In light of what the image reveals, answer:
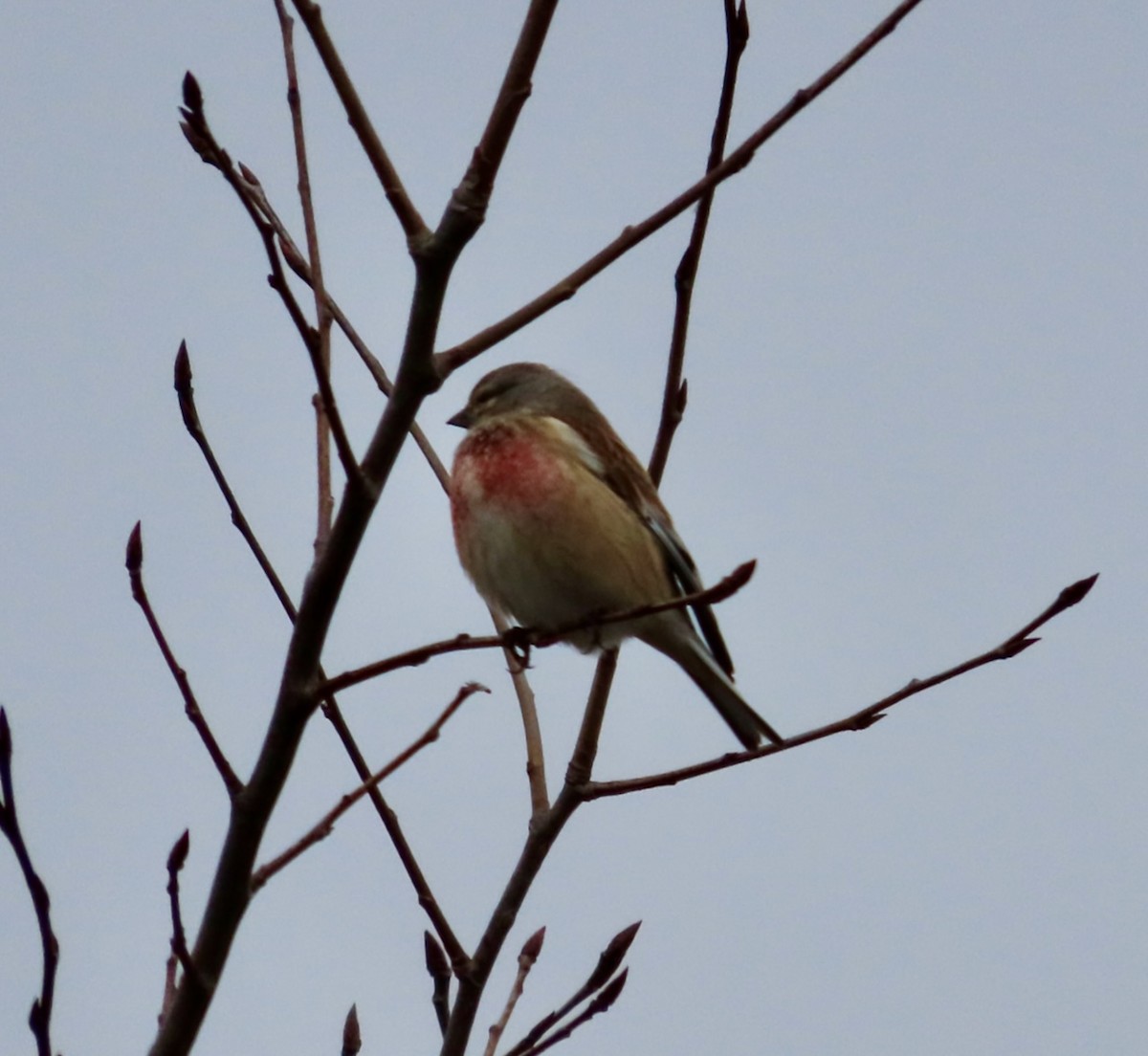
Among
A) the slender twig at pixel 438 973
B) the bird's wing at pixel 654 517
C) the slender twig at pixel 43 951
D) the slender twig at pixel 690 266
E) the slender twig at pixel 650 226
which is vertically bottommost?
the slender twig at pixel 43 951

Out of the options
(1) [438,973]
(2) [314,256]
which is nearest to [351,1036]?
(1) [438,973]

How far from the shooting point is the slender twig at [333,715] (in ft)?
11.1

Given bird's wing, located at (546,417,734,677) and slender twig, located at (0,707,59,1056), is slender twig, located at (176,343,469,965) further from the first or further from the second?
bird's wing, located at (546,417,734,677)

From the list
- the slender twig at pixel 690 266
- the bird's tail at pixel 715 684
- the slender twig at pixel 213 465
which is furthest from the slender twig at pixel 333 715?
the bird's tail at pixel 715 684

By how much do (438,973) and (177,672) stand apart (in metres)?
1.42

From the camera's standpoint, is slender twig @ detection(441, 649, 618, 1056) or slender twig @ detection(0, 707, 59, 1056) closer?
slender twig @ detection(0, 707, 59, 1056)

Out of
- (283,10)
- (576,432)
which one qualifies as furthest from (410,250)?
(576,432)

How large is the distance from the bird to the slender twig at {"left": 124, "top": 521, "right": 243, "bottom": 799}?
2276mm

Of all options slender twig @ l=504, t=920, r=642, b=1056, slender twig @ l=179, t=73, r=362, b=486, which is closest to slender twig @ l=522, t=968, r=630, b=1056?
slender twig @ l=504, t=920, r=642, b=1056

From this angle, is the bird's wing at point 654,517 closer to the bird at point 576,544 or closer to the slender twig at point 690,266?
the bird at point 576,544

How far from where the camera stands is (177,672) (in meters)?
3.10

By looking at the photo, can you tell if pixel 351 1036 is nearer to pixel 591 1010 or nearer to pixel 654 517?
pixel 591 1010

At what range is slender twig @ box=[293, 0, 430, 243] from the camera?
2.80 metres

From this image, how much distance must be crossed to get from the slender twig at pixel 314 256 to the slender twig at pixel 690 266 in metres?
0.81
